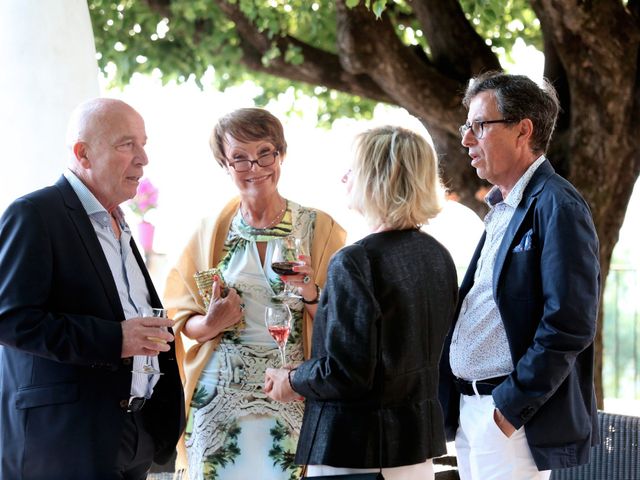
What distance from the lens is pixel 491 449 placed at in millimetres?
3098

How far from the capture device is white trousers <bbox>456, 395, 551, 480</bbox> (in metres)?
3.06

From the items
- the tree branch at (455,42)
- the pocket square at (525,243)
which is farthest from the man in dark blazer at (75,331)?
the tree branch at (455,42)

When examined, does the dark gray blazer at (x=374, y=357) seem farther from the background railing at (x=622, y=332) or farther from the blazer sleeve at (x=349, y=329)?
the background railing at (x=622, y=332)

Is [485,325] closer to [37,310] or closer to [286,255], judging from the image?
[286,255]

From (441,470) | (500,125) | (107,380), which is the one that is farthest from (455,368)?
(441,470)

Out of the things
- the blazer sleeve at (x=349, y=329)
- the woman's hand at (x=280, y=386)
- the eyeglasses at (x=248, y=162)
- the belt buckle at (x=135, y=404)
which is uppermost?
the eyeglasses at (x=248, y=162)

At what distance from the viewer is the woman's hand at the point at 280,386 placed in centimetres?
294

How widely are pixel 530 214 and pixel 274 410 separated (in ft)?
3.65

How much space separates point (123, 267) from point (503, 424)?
1.28 metres

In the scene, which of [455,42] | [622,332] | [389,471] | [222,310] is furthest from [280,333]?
[622,332]

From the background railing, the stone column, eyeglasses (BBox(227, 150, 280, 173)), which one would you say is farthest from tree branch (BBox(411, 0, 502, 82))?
the background railing

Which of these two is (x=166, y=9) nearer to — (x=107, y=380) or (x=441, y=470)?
(x=441, y=470)

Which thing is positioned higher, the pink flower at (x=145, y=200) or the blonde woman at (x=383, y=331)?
the pink flower at (x=145, y=200)

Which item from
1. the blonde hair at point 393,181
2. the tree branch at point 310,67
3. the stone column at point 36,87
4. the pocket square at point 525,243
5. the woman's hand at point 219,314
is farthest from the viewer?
the tree branch at point 310,67
